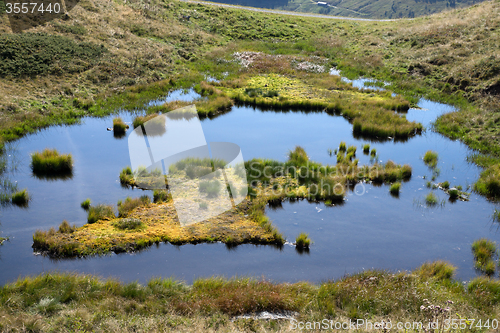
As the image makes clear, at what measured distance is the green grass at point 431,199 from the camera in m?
11.5

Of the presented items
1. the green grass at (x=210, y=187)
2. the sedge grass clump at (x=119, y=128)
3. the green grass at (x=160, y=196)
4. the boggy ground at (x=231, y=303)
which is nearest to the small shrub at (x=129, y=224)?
the green grass at (x=160, y=196)

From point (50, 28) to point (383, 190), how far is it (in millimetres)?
26013

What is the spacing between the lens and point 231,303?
6.97 m

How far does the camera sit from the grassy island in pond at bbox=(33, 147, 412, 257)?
29.2 feet

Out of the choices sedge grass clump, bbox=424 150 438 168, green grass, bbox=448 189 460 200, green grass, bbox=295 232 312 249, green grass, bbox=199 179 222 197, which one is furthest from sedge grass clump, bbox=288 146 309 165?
green grass, bbox=448 189 460 200

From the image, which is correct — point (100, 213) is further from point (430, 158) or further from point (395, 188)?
point (430, 158)

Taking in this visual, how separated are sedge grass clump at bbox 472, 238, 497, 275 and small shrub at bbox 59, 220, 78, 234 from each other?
34.3ft

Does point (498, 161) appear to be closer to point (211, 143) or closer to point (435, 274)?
point (435, 274)

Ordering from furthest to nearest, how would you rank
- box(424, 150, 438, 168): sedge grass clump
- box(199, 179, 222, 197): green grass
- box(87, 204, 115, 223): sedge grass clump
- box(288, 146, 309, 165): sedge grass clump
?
box(424, 150, 438, 168): sedge grass clump
box(288, 146, 309, 165): sedge grass clump
box(199, 179, 222, 197): green grass
box(87, 204, 115, 223): sedge grass clump

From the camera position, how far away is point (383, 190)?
1247 cm

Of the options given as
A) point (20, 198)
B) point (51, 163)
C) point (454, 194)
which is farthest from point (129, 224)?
point (454, 194)

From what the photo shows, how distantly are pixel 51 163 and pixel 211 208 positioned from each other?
645cm

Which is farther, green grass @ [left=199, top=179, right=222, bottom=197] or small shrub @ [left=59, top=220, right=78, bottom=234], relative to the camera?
green grass @ [left=199, top=179, right=222, bottom=197]

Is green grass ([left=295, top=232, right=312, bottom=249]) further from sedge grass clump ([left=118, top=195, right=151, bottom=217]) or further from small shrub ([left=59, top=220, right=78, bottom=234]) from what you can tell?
small shrub ([left=59, top=220, right=78, bottom=234])
